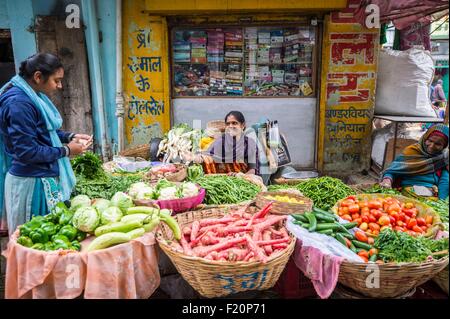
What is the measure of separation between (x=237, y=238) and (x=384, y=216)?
1.21 m

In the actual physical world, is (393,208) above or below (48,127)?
below

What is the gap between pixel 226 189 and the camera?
12.0ft

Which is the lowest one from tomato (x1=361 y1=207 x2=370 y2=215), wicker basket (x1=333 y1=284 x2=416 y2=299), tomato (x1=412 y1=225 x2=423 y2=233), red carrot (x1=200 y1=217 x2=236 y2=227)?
wicker basket (x1=333 y1=284 x2=416 y2=299)

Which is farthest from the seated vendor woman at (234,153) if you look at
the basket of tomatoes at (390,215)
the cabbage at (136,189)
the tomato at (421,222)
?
the tomato at (421,222)

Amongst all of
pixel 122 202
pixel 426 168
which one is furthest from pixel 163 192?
pixel 426 168

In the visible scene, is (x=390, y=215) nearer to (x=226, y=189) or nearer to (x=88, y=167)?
(x=226, y=189)

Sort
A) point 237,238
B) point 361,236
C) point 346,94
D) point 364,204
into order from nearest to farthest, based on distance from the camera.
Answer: point 237,238, point 361,236, point 364,204, point 346,94

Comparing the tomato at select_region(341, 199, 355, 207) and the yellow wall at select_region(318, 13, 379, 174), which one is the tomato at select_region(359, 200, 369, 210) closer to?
the tomato at select_region(341, 199, 355, 207)

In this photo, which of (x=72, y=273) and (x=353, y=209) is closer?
(x=72, y=273)

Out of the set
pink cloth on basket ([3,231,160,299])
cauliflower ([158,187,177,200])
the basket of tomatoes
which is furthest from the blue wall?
the basket of tomatoes

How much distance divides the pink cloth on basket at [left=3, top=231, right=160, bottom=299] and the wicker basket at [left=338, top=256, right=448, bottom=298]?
1427mm

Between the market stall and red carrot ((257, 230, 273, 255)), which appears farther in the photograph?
red carrot ((257, 230, 273, 255))

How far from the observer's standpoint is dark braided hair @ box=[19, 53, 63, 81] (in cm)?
294
